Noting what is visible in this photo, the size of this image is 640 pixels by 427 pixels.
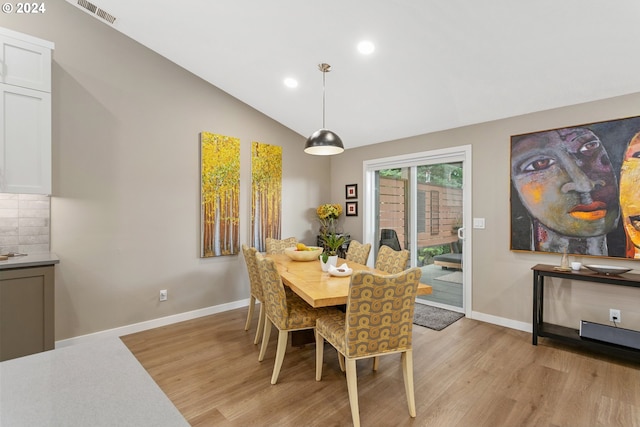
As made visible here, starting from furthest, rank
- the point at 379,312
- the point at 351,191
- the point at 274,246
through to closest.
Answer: the point at 351,191 < the point at 274,246 < the point at 379,312

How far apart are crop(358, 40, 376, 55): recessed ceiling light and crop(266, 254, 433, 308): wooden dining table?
2.07 metres

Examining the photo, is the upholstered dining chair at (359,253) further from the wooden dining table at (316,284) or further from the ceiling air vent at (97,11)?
the ceiling air vent at (97,11)

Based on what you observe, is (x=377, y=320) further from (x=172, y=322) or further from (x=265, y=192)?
(x=265, y=192)

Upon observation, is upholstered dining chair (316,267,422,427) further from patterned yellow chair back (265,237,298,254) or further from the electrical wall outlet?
the electrical wall outlet

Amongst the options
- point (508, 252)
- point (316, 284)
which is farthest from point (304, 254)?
point (508, 252)

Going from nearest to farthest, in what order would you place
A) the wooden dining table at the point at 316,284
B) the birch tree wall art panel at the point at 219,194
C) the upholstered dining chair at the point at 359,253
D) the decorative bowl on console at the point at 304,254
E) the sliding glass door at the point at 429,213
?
the wooden dining table at the point at 316,284 → the decorative bowl on console at the point at 304,254 → the upholstered dining chair at the point at 359,253 → the birch tree wall art panel at the point at 219,194 → the sliding glass door at the point at 429,213

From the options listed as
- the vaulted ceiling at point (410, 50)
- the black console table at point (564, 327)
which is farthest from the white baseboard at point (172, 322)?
the vaulted ceiling at point (410, 50)

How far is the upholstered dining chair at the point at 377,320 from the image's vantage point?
173 cm

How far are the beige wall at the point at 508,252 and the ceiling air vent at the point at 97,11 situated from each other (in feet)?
12.5

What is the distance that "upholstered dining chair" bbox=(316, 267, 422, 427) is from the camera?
5.68ft

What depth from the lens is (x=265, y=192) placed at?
14.2 ft

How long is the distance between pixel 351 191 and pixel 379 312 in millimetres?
3361

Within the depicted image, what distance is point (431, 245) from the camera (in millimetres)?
4270

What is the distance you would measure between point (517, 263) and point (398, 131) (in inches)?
86.0
